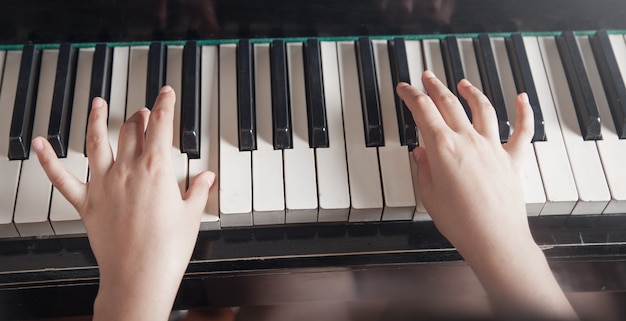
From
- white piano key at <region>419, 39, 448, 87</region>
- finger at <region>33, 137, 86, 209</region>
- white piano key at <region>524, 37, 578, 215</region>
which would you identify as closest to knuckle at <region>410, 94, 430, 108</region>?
white piano key at <region>419, 39, 448, 87</region>

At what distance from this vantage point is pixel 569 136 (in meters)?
1.17

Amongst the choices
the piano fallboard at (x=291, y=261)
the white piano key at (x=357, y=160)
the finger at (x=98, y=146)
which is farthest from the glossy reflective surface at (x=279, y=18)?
the piano fallboard at (x=291, y=261)

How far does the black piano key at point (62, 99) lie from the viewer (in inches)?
43.7

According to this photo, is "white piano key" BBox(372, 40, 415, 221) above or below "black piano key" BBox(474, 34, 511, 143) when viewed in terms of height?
below

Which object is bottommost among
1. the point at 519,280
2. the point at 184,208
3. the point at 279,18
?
the point at 519,280

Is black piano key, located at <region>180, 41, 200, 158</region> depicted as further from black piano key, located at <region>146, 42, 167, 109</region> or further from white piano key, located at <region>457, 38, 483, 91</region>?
white piano key, located at <region>457, 38, 483, 91</region>

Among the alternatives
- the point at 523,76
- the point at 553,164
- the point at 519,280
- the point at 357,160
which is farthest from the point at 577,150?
→ the point at 357,160

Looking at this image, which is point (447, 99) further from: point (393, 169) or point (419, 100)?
point (393, 169)

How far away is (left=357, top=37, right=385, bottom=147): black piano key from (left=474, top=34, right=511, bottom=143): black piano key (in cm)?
20

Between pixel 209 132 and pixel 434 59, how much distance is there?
0.44m

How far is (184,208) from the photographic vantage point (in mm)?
1039

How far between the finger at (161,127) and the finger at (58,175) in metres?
0.12

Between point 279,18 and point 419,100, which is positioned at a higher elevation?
point 279,18

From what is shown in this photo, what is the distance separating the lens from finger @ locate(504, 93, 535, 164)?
111 cm
